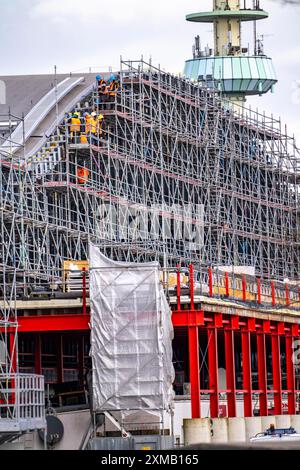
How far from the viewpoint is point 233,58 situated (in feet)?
360

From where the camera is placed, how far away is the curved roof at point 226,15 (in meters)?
108

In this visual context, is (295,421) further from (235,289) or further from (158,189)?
(158,189)

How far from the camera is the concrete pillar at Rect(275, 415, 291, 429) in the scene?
185 feet

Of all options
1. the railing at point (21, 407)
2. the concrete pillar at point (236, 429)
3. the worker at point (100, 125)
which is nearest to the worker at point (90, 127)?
the worker at point (100, 125)

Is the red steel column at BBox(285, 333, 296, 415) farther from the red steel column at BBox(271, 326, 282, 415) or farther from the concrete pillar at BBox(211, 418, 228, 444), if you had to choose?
the concrete pillar at BBox(211, 418, 228, 444)

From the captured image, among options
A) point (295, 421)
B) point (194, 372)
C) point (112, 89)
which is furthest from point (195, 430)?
point (112, 89)

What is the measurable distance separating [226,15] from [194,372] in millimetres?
64569

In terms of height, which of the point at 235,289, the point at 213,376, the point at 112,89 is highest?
the point at 112,89

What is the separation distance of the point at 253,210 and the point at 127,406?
49792mm

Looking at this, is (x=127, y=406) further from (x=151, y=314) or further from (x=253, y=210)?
(x=253, y=210)

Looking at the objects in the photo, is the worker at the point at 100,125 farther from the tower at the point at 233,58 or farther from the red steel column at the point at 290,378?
the tower at the point at 233,58

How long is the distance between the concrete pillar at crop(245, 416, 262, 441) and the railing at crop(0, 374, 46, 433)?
1160 cm

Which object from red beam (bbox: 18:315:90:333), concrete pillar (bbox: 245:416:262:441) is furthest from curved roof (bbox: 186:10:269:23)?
red beam (bbox: 18:315:90:333)
